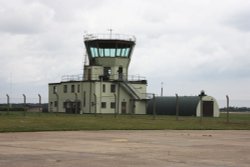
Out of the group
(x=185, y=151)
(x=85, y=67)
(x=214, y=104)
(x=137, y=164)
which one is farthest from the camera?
(x=85, y=67)

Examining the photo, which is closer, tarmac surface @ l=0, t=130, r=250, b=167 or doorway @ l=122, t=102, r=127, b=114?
tarmac surface @ l=0, t=130, r=250, b=167

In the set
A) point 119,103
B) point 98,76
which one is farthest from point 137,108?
point 98,76

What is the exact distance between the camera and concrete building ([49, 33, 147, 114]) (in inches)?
3172

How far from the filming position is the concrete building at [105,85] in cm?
8056

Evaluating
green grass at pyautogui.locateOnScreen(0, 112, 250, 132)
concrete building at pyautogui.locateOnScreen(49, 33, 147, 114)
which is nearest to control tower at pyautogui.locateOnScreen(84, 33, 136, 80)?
concrete building at pyautogui.locateOnScreen(49, 33, 147, 114)

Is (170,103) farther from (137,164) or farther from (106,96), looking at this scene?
(137,164)

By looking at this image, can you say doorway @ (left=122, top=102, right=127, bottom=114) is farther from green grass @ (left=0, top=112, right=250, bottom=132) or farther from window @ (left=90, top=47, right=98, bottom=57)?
green grass @ (left=0, top=112, right=250, bottom=132)

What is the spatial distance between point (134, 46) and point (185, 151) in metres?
72.1

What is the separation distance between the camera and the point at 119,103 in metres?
81.8

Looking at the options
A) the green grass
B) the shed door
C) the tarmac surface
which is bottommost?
the tarmac surface

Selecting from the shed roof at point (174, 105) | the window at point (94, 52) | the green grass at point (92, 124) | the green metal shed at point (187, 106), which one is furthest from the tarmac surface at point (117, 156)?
the window at point (94, 52)

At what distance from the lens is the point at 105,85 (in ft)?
266

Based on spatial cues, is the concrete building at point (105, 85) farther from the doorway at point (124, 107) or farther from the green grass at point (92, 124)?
the green grass at point (92, 124)

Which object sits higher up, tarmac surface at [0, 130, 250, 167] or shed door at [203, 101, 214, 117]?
shed door at [203, 101, 214, 117]
